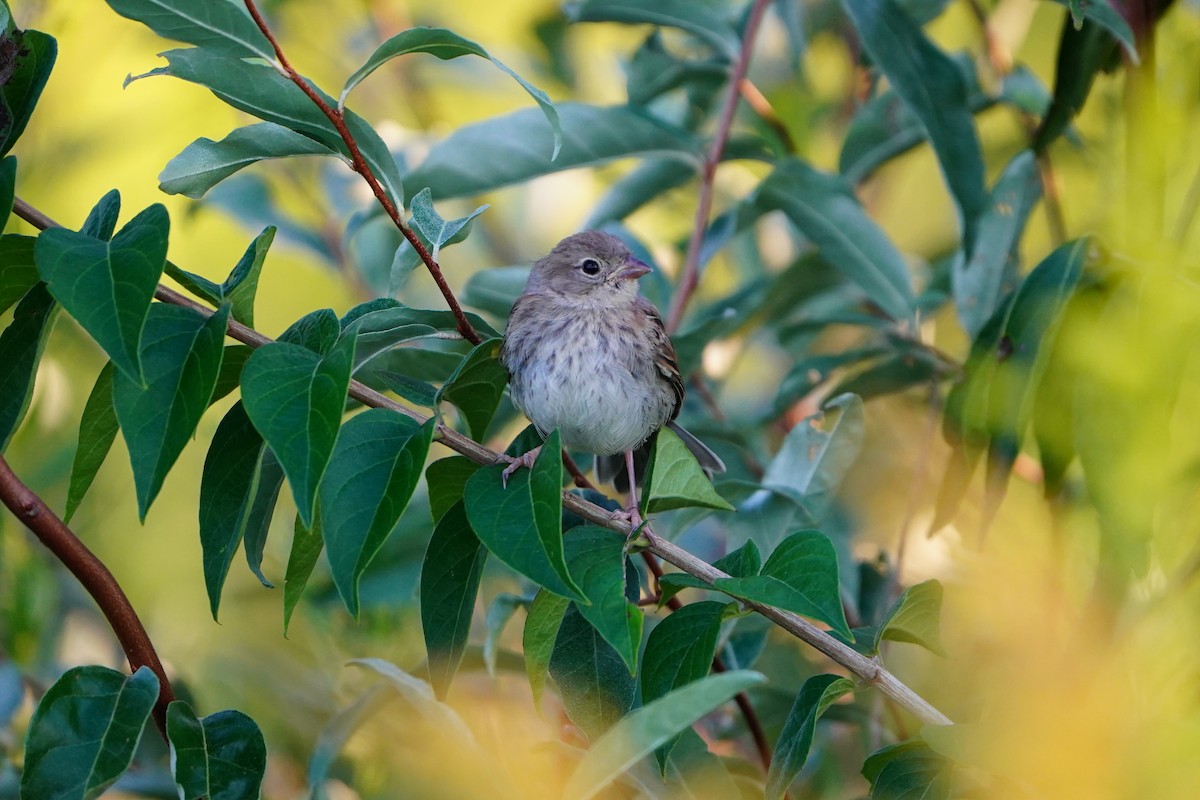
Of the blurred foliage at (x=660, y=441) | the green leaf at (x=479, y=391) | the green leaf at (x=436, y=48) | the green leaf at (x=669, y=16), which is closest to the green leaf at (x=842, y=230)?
the blurred foliage at (x=660, y=441)

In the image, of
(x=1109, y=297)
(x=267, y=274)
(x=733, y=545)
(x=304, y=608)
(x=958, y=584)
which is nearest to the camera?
(x=958, y=584)

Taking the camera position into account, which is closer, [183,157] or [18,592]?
[183,157]

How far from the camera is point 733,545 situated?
2.84 meters

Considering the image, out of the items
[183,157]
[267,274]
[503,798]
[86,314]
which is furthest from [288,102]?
[267,274]

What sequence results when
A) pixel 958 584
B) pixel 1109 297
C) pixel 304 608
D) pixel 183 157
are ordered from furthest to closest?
pixel 304 608 → pixel 1109 297 → pixel 958 584 → pixel 183 157

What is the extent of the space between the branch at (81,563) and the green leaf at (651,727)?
0.74 meters

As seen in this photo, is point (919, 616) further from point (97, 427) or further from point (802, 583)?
point (97, 427)

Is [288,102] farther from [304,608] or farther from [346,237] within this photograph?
[304,608]

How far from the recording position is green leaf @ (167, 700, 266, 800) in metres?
1.84

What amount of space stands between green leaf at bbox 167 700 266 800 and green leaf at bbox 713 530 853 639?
79 cm

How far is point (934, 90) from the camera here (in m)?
2.97

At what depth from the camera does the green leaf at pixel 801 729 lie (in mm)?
1846

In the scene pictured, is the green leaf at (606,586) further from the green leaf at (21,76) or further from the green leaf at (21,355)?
the green leaf at (21,76)

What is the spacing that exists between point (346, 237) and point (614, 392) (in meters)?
0.87
